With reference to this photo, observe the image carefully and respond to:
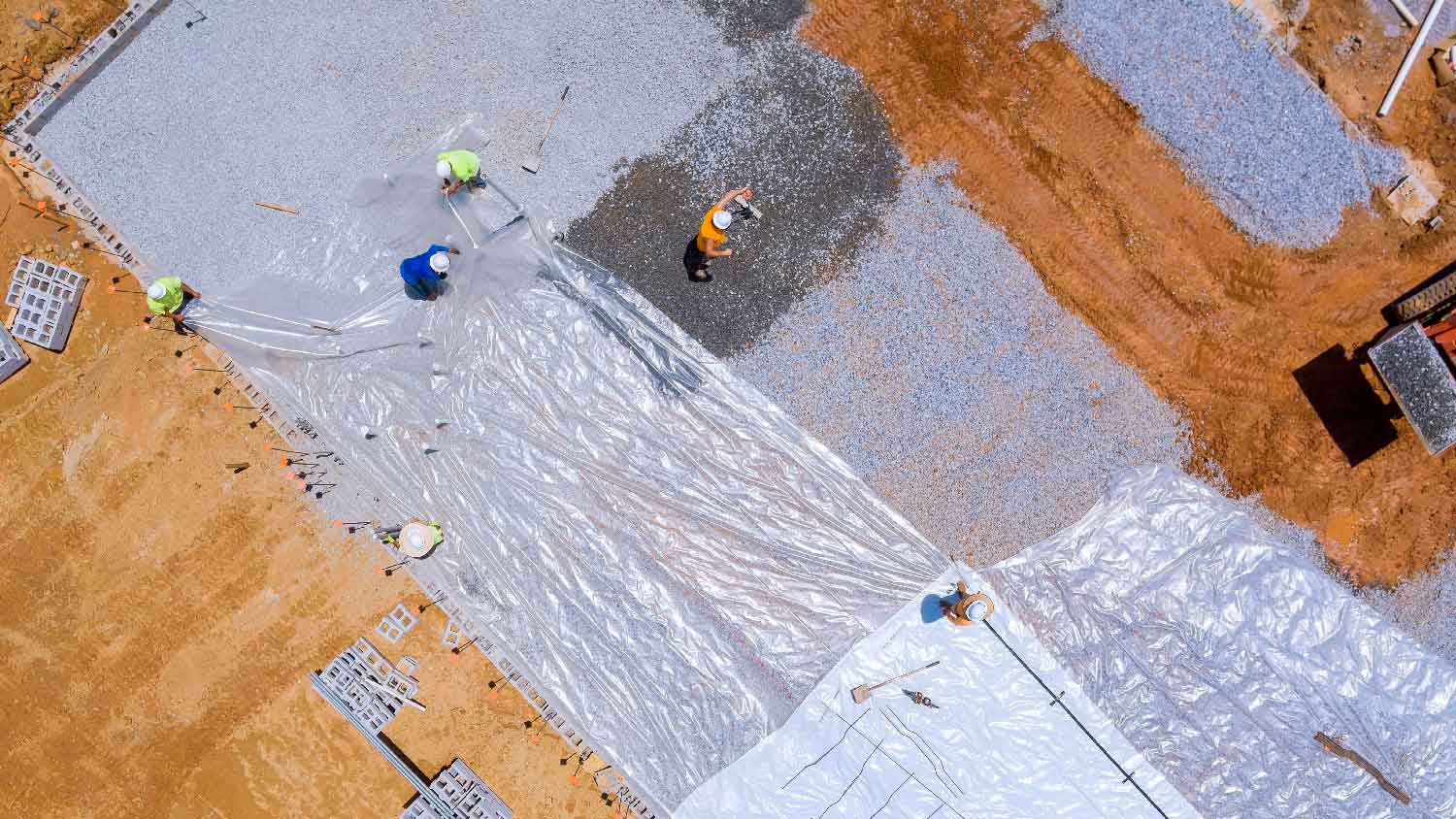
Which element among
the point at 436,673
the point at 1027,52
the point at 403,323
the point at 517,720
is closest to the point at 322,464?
the point at 403,323

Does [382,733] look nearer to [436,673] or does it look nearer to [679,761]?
[436,673]

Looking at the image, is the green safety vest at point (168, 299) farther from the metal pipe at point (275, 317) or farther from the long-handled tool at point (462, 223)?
the long-handled tool at point (462, 223)

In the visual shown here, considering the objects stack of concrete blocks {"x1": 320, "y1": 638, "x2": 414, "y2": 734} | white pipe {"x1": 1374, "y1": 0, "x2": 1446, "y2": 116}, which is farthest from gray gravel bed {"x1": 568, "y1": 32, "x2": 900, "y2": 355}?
white pipe {"x1": 1374, "y1": 0, "x2": 1446, "y2": 116}

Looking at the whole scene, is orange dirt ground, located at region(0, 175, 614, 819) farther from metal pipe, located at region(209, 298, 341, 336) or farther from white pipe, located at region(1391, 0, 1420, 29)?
white pipe, located at region(1391, 0, 1420, 29)

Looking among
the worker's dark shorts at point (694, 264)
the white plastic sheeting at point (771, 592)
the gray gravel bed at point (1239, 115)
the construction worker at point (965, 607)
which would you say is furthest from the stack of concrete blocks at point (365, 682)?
the gray gravel bed at point (1239, 115)

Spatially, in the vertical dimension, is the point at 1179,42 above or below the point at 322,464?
below

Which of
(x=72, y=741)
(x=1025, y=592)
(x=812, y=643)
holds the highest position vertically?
(x=72, y=741)

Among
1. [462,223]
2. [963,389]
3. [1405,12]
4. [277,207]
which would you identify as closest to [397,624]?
[462,223]
